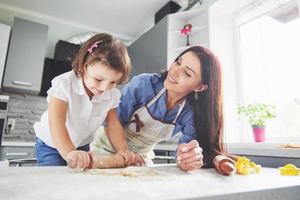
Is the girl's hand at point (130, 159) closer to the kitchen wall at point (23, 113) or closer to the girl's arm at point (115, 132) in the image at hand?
the girl's arm at point (115, 132)

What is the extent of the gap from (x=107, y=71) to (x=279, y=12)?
1.43 meters

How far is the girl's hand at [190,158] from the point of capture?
0.55 m

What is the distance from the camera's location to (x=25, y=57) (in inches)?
84.0

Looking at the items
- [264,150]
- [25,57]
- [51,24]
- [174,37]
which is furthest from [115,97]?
[51,24]

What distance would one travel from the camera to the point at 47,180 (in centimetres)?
36

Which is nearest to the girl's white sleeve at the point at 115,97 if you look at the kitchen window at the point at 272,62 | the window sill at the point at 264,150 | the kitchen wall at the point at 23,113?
A: the window sill at the point at 264,150

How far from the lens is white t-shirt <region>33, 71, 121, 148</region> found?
62 cm

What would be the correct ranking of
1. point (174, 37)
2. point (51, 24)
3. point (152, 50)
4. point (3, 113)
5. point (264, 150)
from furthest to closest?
point (51, 24) → point (152, 50) → point (174, 37) → point (3, 113) → point (264, 150)

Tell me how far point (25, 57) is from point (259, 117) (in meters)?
1.95

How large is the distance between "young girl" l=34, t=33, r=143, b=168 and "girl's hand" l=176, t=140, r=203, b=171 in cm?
13

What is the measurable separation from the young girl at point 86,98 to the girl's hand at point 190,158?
5.2 inches

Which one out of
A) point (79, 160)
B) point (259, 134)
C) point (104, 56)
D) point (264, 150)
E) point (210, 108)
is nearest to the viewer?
point (79, 160)

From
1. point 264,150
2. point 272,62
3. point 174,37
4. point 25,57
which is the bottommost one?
point 264,150

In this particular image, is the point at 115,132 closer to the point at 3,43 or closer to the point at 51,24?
the point at 3,43
